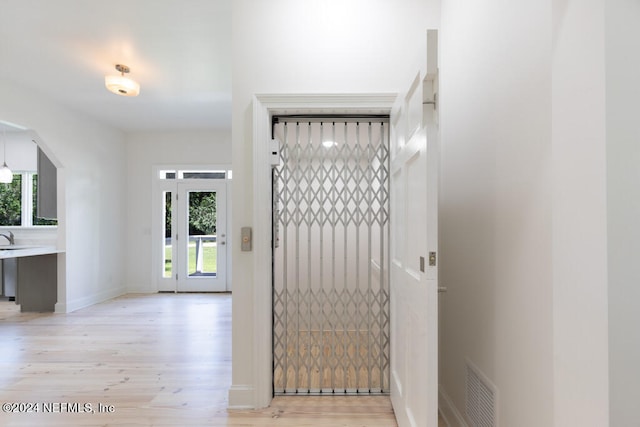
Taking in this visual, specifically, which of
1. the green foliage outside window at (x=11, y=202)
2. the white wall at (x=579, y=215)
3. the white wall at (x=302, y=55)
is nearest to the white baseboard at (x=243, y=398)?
the white wall at (x=302, y=55)

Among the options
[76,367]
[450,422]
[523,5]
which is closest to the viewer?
[523,5]

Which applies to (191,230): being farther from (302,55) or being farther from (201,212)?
(302,55)

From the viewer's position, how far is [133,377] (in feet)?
8.01

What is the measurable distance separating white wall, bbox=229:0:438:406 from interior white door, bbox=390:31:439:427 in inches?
14.0

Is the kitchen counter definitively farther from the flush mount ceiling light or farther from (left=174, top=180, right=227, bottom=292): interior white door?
the flush mount ceiling light

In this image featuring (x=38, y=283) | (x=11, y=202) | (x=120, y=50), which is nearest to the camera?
(x=120, y=50)

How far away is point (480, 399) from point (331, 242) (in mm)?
1171

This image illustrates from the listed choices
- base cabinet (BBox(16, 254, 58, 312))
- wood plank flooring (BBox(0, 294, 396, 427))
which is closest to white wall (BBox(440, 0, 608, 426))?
wood plank flooring (BBox(0, 294, 396, 427))

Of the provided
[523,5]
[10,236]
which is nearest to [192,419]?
[523,5]

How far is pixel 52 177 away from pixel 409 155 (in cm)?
494

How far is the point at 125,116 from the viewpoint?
466cm

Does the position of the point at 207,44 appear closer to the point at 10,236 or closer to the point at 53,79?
the point at 53,79

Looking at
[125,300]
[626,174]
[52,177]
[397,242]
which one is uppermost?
[52,177]

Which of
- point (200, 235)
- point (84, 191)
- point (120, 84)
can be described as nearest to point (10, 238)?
point (84, 191)
